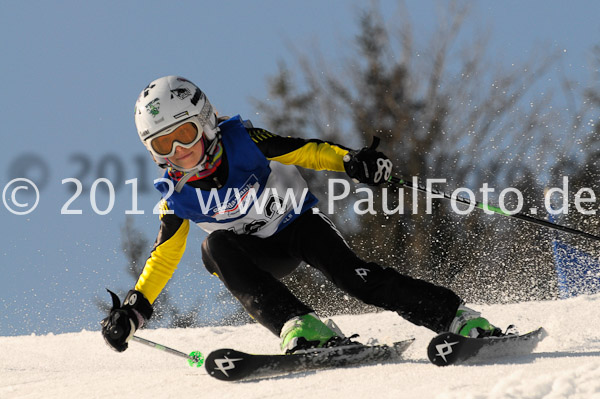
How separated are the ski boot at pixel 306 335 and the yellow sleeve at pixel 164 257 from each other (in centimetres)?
78

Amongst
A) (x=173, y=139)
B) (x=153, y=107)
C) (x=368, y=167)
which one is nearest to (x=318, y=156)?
(x=368, y=167)

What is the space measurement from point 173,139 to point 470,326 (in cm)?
166

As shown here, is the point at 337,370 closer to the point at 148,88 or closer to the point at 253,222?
the point at 253,222

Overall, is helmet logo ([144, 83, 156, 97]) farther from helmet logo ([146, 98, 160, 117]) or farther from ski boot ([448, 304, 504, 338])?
ski boot ([448, 304, 504, 338])

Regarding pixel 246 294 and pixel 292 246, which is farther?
pixel 292 246

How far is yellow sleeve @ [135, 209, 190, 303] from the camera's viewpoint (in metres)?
3.55

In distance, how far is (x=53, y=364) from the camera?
4738mm

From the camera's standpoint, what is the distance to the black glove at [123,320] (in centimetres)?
328

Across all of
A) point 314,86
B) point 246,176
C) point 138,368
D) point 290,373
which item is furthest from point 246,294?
point 314,86

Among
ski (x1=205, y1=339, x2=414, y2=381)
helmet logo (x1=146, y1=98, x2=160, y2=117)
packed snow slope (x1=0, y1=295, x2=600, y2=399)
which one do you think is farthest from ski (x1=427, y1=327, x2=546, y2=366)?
helmet logo (x1=146, y1=98, x2=160, y2=117)

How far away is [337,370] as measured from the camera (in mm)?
2889

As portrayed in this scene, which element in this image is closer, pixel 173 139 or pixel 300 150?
pixel 173 139

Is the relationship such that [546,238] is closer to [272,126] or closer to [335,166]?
[272,126]

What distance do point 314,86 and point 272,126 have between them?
5.60 ft
